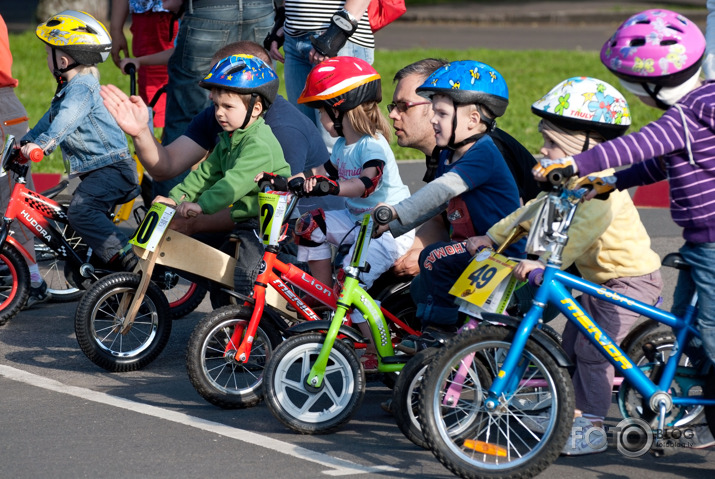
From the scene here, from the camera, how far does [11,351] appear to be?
20.2 ft

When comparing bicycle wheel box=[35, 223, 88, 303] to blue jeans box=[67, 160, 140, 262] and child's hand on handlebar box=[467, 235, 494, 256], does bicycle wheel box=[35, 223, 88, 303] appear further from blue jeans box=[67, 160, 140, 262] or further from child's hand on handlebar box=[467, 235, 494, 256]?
child's hand on handlebar box=[467, 235, 494, 256]

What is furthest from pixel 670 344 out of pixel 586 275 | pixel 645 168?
pixel 645 168

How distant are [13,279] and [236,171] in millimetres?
1877

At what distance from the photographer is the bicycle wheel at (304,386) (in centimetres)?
478

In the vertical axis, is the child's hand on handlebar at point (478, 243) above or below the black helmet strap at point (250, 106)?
below

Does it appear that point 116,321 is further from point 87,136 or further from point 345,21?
point 345,21

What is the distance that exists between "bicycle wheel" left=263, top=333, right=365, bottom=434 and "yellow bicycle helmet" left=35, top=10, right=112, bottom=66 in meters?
2.89

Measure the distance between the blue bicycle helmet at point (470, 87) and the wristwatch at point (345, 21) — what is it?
1.78 m

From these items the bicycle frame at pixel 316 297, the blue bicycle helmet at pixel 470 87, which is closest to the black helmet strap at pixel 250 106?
the bicycle frame at pixel 316 297

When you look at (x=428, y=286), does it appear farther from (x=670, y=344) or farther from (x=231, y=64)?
(x=231, y=64)

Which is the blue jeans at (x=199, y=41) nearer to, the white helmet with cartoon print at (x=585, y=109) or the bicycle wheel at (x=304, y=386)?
the bicycle wheel at (x=304, y=386)

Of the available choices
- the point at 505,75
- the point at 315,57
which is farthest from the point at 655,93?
the point at 505,75

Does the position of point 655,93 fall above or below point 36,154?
above

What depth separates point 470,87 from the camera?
505 centimetres
